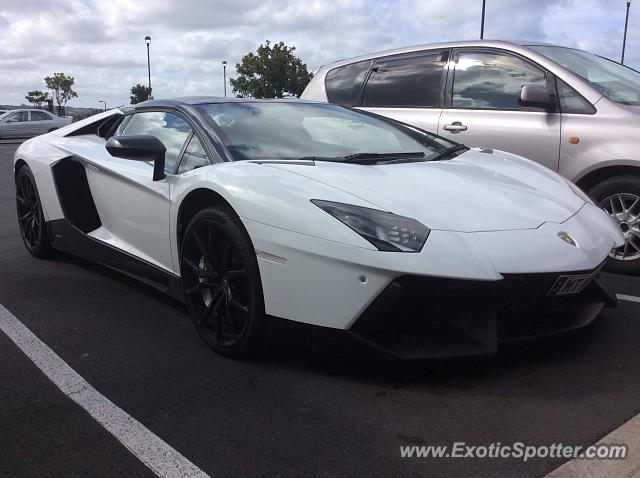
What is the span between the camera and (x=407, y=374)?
9.45ft

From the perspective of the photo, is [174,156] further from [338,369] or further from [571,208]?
[571,208]

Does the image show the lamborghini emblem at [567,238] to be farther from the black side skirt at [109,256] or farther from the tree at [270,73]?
the tree at [270,73]

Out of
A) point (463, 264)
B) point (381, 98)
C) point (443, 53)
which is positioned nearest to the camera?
point (463, 264)

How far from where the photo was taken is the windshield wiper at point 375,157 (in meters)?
3.34

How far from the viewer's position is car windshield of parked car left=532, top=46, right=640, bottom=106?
4.74 metres

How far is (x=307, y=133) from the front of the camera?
365 centimetres

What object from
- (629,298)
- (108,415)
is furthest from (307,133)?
(629,298)

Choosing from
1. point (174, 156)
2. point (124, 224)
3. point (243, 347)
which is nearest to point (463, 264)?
point (243, 347)

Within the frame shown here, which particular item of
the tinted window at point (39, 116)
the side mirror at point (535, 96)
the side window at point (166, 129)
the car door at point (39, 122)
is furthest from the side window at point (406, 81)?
the tinted window at point (39, 116)

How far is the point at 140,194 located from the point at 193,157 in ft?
1.52

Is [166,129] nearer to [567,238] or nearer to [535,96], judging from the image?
[567,238]

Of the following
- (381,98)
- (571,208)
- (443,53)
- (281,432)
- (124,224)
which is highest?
(443,53)

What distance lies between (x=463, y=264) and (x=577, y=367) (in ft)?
2.79

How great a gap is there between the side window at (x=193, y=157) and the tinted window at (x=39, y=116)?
26.1m
